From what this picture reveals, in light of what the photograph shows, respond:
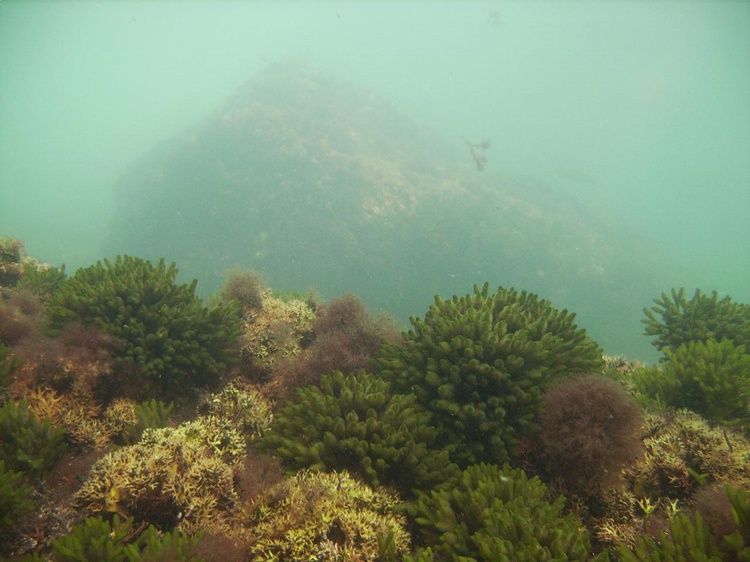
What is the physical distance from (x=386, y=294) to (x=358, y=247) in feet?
13.7

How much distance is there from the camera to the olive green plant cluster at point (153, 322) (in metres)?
4.67

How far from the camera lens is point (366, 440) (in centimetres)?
359

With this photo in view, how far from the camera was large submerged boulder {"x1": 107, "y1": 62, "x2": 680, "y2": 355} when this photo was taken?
2369cm

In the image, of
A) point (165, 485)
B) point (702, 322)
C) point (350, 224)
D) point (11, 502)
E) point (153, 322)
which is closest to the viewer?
point (11, 502)

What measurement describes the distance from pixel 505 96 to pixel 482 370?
508ft

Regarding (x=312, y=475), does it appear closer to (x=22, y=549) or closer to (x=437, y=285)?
(x=22, y=549)

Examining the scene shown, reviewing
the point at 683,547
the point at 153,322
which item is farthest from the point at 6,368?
the point at 683,547

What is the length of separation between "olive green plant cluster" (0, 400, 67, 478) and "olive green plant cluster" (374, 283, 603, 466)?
3540 millimetres

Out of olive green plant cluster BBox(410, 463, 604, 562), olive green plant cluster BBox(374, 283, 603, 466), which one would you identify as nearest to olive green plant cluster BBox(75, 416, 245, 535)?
olive green plant cluster BBox(410, 463, 604, 562)

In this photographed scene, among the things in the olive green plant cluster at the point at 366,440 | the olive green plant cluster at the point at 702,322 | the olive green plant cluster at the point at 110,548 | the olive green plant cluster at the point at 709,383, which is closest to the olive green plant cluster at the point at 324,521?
the olive green plant cluster at the point at 366,440

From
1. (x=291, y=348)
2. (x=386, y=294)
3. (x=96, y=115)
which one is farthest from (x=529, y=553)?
(x=96, y=115)

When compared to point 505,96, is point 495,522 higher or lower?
lower

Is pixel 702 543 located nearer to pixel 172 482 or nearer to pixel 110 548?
pixel 110 548

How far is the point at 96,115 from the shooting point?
16788cm
